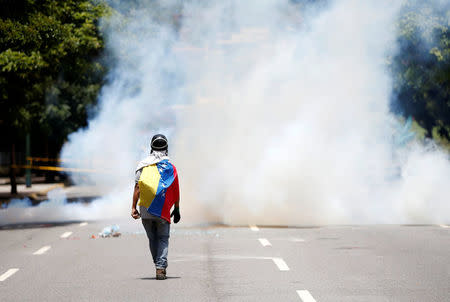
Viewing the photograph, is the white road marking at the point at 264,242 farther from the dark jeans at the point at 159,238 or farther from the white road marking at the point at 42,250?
the dark jeans at the point at 159,238

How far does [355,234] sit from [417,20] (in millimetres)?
16774

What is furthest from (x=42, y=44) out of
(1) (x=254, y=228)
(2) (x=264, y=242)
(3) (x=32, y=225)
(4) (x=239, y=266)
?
(4) (x=239, y=266)

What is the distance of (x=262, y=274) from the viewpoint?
10.8 meters

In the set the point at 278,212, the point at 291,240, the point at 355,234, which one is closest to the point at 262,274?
the point at 291,240

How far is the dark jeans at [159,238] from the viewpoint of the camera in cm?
1049

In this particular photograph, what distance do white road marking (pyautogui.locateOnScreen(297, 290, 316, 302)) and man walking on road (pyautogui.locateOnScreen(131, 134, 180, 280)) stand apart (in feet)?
6.07

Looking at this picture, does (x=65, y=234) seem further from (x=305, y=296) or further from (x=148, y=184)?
(x=305, y=296)

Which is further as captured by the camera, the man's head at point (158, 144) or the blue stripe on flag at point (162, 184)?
the man's head at point (158, 144)

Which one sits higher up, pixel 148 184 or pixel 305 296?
pixel 148 184

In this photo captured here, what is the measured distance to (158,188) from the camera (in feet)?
34.3

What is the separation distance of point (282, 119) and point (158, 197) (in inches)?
413

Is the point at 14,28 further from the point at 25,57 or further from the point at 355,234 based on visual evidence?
the point at 355,234

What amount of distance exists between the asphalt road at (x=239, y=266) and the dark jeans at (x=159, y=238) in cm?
25

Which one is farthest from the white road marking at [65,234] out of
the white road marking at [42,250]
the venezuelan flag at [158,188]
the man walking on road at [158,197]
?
the venezuelan flag at [158,188]
